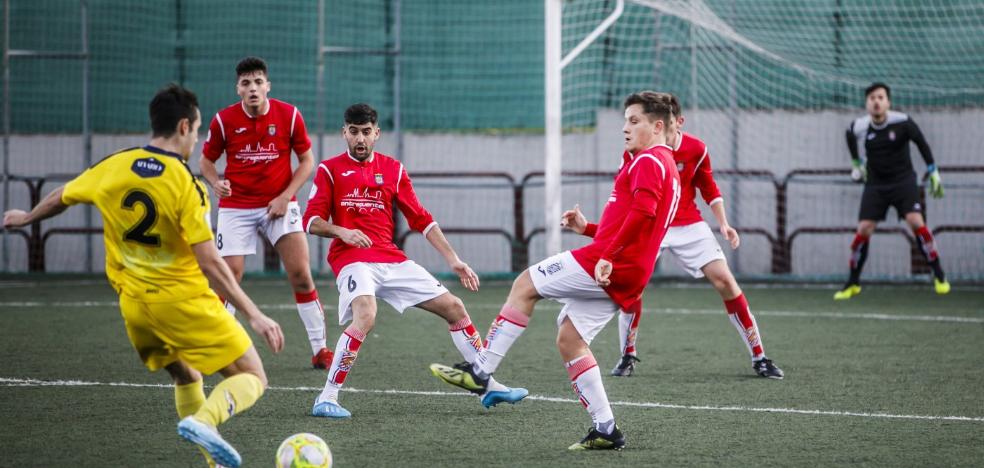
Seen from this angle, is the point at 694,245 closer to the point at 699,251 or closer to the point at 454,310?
the point at 699,251

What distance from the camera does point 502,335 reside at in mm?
5871

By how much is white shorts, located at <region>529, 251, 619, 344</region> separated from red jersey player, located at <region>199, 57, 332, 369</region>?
9.19ft

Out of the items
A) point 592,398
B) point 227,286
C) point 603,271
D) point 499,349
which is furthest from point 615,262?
point 227,286

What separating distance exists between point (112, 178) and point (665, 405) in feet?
11.2

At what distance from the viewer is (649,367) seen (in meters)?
8.00

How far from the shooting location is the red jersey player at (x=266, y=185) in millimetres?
7992

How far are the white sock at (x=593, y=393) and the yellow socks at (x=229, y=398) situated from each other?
1526 mm

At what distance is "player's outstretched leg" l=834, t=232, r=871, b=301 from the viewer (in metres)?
11.9

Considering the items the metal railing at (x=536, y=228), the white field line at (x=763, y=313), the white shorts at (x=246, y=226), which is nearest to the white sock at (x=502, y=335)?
the white shorts at (x=246, y=226)

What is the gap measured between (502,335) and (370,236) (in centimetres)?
126

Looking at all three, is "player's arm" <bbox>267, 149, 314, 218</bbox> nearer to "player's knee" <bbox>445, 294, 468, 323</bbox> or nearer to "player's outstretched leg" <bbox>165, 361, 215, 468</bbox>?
"player's knee" <bbox>445, 294, 468, 323</bbox>

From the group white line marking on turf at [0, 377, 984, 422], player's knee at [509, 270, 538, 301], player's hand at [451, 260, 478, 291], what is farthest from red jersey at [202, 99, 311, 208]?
player's knee at [509, 270, 538, 301]

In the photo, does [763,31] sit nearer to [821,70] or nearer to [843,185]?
[821,70]

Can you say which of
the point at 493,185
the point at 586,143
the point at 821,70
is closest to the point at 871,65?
the point at 821,70
